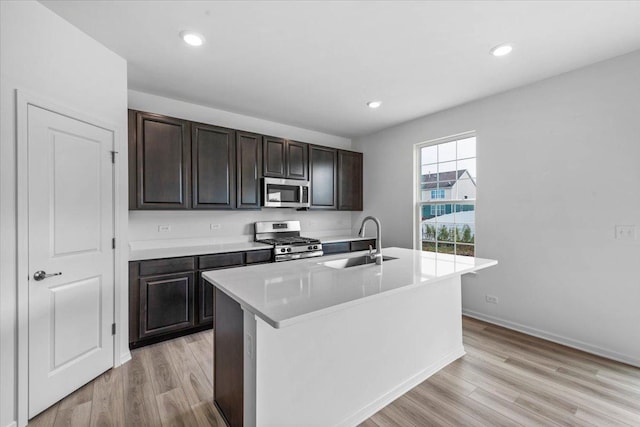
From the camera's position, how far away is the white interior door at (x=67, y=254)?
1807 mm

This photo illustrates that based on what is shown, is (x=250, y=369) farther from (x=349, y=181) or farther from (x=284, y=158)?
(x=349, y=181)

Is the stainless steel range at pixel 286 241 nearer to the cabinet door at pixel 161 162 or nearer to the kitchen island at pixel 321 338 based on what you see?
the cabinet door at pixel 161 162

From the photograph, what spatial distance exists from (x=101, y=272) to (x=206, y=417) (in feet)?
4.51

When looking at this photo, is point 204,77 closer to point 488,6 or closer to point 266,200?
point 266,200

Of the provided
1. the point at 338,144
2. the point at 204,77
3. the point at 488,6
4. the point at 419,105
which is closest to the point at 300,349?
the point at 488,6

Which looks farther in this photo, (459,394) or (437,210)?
(437,210)

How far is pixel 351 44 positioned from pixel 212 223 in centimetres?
266

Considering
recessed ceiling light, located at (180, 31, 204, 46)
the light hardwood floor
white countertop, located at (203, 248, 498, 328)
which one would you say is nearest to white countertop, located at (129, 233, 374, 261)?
the light hardwood floor

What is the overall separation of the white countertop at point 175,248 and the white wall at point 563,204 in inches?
109

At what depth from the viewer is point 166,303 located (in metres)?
2.79

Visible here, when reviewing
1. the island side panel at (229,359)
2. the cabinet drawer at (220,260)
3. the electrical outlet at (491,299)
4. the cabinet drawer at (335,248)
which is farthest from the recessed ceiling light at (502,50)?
the cabinet drawer at (220,260)

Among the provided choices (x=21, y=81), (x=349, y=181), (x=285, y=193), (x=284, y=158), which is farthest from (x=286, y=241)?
(x=21, y=81)

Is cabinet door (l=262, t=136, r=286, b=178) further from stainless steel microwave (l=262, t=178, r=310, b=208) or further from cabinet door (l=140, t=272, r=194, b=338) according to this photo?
cabinet door (l=140, t=272, r=194, b=338)

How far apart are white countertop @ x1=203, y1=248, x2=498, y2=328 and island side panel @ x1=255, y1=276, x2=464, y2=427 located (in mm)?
139
